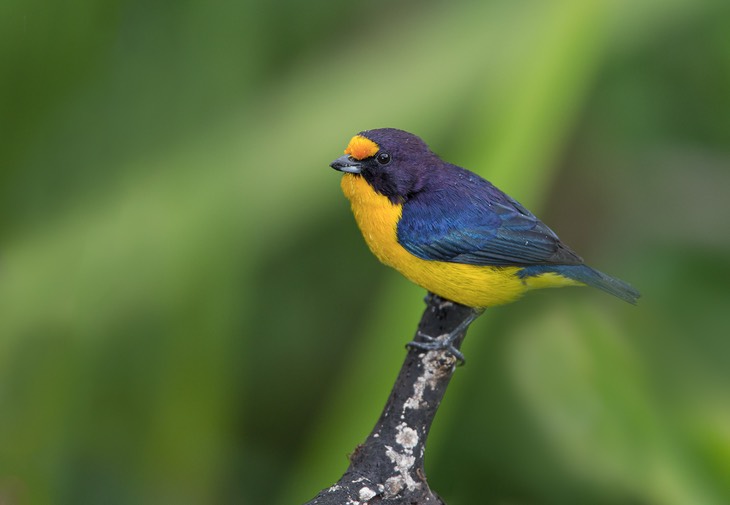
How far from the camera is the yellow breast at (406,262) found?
7.70 feet

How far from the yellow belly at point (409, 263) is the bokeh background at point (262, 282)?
0.26m

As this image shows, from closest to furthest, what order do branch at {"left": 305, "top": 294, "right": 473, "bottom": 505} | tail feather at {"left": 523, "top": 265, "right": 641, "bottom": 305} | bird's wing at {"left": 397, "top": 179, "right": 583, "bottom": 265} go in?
branch at {"left": 305, "top": 294, "right": 473, "bottom": 505}, bird's wing at {"left": 397, "top": 179, "right": 583, "bottom": 265}, tail feather at {"left": 523, "top": 265, "right": 641, "bottom": 305}

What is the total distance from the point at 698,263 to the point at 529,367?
30.9 inches

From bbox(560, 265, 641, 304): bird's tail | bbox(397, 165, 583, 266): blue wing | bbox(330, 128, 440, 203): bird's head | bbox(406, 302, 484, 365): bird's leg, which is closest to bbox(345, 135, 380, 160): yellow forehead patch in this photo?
bbox(330, 128, 440, 203): bird's head

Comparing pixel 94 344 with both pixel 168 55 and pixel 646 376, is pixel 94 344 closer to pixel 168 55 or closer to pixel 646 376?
pixel 168 55

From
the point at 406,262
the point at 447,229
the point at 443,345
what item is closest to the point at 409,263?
the point at 406,262

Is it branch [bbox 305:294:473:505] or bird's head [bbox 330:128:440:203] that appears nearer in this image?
branch [bbox 305:294:473:505]

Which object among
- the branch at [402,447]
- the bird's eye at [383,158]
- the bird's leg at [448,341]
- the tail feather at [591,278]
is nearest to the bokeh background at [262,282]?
the bird's leg at [448,341]

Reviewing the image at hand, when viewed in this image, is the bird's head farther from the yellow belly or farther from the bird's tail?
the bird's tail

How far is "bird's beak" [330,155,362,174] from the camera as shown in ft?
7.29

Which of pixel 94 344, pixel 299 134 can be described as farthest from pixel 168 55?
pixel 94 344

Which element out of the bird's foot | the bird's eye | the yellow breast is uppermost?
the bird's eye

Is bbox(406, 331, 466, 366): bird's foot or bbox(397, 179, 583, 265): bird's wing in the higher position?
bbox(397, 179, 583, 265): bird's wing

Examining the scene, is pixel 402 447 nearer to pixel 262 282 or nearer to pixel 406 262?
pixel 406 262
